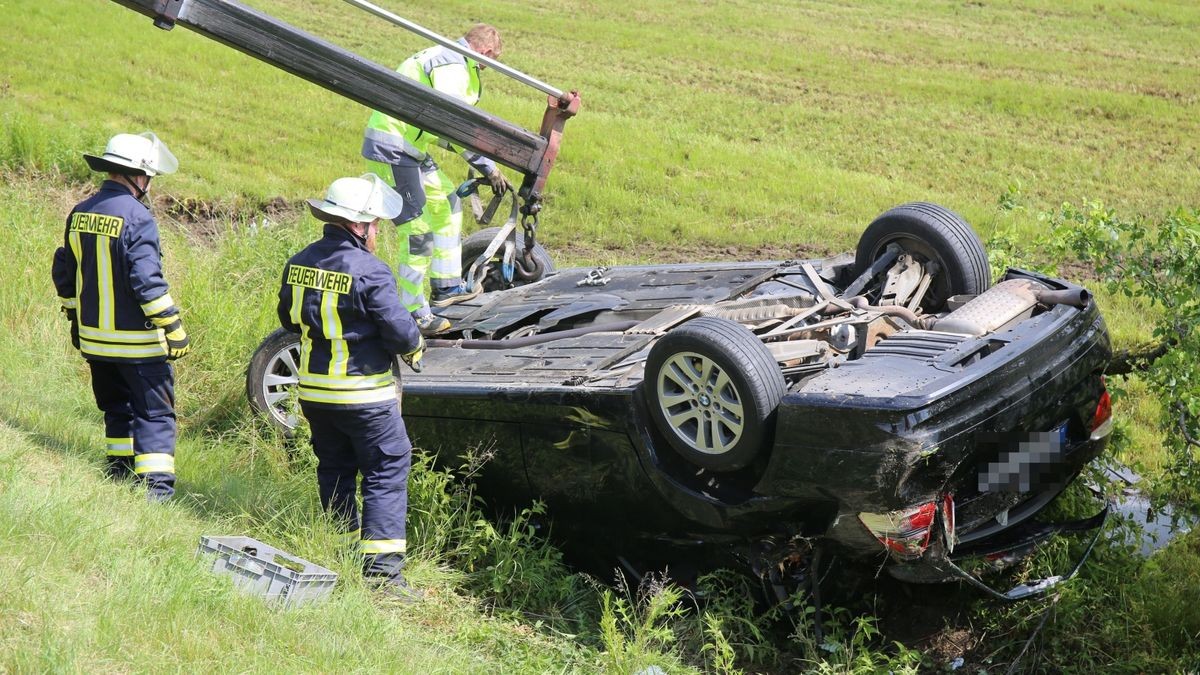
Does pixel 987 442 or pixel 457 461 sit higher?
pixel 987 442

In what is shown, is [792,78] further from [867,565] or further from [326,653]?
[326,653]

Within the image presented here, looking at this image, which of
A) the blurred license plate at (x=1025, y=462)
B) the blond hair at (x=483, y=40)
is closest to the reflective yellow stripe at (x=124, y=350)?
the blond hair at (x=483, y=40)

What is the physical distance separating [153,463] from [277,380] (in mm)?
802

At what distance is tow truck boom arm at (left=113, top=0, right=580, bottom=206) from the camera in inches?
→ 206

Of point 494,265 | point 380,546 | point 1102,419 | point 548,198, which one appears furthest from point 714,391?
point 548,198

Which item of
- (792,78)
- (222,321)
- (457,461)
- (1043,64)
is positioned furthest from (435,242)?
(1043,64)

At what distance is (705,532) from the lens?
4.62 m

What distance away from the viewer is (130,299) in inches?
216

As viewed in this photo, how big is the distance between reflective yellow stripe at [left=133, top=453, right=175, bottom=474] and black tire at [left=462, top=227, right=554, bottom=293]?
237cm

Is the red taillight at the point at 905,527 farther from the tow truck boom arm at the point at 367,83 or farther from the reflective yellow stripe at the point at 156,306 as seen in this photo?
the reflective yellow stripe at the point at 156,306

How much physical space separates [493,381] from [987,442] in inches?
81.7

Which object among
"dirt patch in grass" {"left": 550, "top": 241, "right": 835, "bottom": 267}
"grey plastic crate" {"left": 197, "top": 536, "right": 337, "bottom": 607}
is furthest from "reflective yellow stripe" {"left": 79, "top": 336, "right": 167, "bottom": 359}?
"dirt patch in grass" {"left": 550, "top": 241, "right": 835, "bottom": 267}

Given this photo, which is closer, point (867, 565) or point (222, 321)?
point (867, 565)

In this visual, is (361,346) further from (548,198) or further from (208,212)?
(548,198)
